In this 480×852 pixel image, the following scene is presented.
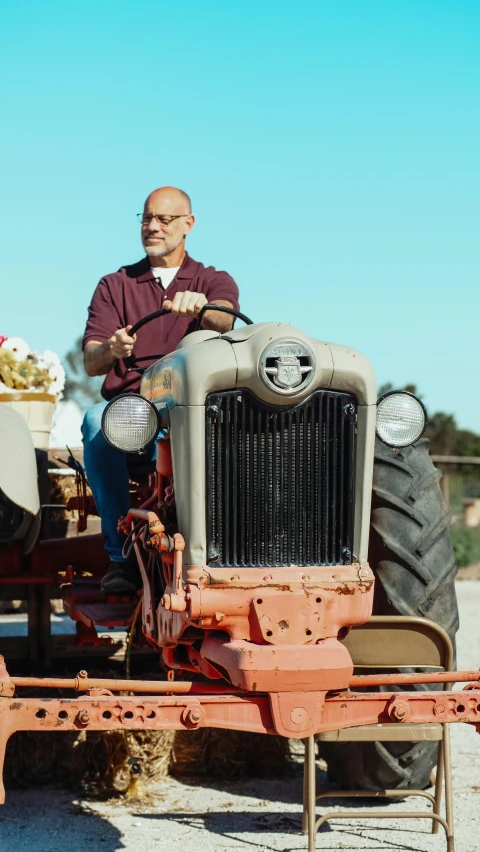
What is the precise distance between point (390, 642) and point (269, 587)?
2.93 ft

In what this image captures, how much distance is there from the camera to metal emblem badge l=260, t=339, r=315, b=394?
3457mm

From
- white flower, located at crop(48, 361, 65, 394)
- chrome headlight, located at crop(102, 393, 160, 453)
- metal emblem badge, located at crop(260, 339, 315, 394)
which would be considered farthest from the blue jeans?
white flower, located at crop(48, 361, 65, 394)

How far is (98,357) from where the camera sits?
15.0 feet

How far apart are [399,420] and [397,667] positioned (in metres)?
1.04

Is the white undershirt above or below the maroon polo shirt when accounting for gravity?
above

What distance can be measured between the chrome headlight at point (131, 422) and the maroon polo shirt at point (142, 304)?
103cm

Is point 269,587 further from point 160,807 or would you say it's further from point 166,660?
point 160,807

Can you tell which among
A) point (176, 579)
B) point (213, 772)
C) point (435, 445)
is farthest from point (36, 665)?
point (435, 445)

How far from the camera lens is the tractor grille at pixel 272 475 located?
3543 millimetres

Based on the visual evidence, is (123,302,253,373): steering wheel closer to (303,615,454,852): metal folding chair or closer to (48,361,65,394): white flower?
(303,615,454,852): metal folding chair

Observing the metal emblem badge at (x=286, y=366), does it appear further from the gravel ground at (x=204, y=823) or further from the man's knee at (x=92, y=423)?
the gravel ground at (x=204, y=823)

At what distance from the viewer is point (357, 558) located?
367 cm

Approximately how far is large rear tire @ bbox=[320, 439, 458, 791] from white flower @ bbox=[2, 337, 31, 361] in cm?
259

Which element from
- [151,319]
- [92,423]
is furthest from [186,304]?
[92,423]
